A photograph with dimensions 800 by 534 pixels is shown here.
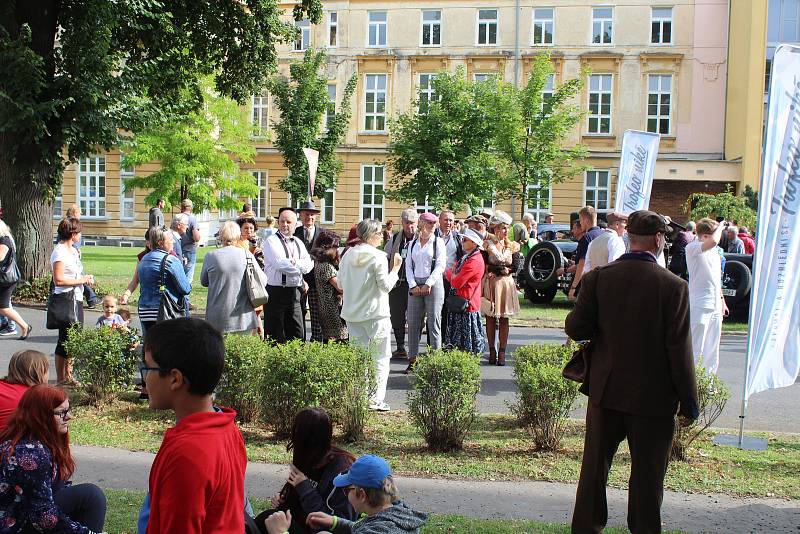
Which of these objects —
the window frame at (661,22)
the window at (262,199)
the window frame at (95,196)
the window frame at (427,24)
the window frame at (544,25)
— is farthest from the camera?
the window frame at (95,196)

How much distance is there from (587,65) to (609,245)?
3567cm

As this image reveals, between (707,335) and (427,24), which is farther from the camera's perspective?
(427,24)

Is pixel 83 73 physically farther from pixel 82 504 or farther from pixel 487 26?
pixel 487 26

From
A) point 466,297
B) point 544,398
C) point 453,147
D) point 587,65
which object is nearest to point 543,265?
point 466,297

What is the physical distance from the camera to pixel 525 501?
6242 millimetres

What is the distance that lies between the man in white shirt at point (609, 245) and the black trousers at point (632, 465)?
4.73 m

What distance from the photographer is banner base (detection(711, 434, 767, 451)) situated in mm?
7898

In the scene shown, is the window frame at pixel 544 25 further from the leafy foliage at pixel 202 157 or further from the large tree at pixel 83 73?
the large tree at pixel 83 73

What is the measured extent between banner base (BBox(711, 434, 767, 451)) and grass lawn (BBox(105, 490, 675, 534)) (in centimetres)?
279

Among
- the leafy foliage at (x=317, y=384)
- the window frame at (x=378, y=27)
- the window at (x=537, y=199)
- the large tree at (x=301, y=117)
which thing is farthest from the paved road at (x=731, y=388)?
the window frame at (x=378, y=27)

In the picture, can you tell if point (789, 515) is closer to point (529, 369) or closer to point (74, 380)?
point (529, 369)

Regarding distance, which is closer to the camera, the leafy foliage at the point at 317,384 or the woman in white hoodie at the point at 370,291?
the leafy foliage at the point at 317,384

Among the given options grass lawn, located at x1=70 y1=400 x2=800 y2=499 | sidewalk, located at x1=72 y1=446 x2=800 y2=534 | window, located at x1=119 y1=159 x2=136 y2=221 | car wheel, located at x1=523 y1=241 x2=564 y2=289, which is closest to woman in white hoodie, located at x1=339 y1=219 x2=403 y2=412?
grass lawn, located at x1=70 y1=400 x2=800 y2=499

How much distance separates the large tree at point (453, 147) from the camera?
33.6m
